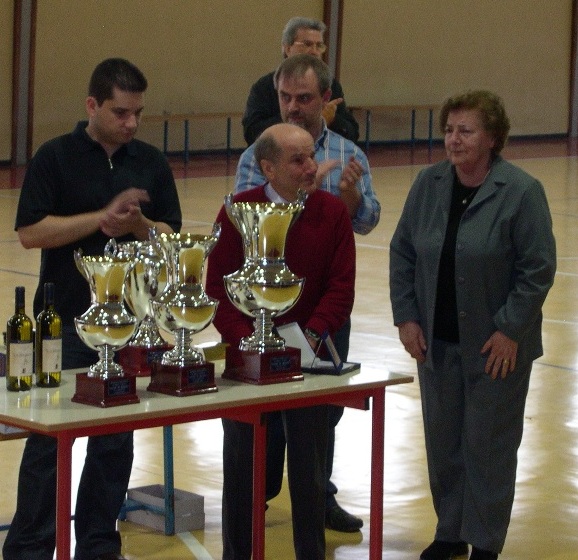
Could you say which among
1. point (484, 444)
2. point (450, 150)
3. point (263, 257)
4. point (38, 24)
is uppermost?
point (38, 24)

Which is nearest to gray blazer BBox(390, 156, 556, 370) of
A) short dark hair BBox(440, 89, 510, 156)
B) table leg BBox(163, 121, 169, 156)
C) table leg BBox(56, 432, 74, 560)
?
short dark hair BBox(440, 89, 510, 156)

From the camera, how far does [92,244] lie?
4.30m

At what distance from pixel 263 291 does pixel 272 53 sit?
15819mm

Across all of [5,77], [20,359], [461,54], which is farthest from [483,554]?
[461,54]

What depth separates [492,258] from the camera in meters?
4.24

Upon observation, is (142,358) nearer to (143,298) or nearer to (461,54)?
(143,298)

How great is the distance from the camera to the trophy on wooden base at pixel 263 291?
3785 mm

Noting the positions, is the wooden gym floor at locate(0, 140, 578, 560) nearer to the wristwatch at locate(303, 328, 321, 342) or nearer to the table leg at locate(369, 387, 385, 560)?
the table leg at locate(369, 387, 385, 560)

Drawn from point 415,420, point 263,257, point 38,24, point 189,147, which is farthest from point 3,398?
point 189,147

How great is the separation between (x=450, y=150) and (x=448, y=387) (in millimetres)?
805

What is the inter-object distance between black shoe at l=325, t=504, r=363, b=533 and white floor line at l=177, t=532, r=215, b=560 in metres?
0.52

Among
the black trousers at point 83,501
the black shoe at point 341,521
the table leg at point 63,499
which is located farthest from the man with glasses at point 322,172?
the table leg at point 63,499

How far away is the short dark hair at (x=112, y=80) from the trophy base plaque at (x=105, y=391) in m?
1.12

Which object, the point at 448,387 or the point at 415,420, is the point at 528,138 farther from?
the point at 448,387
